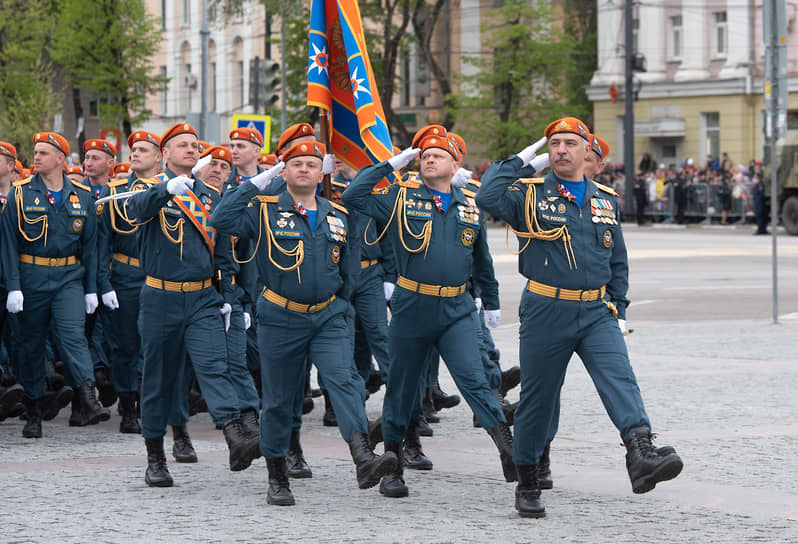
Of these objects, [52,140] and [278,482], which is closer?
[278,482]

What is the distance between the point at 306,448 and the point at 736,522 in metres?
3.42

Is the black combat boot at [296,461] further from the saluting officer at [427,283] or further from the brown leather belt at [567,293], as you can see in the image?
the brown leather belt at [567,293]

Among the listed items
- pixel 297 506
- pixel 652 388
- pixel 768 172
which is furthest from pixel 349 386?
pixel 768 172

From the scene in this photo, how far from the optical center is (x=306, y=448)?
10.2m

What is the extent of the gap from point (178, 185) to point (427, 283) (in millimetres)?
1431

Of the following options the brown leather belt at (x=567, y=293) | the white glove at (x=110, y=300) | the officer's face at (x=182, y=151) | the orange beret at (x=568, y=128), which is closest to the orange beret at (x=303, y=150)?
the officer's face at (x=182, y=151)

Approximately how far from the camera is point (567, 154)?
778 cm

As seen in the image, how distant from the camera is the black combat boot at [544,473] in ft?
27.9

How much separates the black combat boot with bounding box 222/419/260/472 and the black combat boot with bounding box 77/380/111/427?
273cm

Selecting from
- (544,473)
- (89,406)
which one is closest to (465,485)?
(544,473)

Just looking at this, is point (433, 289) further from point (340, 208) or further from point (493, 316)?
point (493, 316)

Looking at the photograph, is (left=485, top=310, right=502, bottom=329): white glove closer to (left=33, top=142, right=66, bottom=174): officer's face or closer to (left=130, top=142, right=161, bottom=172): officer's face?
(left=130, top=142, right=161, bottom=172): officer's face

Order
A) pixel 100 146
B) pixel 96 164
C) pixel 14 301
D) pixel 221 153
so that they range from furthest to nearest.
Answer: pixel 100 146 < pixel 96 164 < pixel 221 153 < pixel 14 301

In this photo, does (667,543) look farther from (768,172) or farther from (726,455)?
(768,172)
